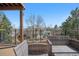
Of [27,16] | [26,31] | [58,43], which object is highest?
[27,16]

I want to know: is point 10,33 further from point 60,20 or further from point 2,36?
point 60,20

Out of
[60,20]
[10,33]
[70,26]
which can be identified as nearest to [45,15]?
[60,20]

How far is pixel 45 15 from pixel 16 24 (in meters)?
1.44

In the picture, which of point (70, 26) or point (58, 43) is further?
point (58, 43)

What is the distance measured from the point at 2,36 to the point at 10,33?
38cm

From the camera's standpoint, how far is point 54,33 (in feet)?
22.7

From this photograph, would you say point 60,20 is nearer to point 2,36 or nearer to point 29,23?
point 29,23

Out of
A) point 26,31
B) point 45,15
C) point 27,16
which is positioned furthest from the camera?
point 45,15

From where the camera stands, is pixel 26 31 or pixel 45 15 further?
pixel 45 15

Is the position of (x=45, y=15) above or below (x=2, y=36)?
above

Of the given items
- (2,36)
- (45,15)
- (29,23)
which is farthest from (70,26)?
(2,36)

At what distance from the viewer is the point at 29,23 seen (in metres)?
6.95

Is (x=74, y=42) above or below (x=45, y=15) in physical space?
below

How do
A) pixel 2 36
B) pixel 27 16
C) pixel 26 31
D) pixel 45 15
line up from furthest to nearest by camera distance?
1. pixel 45 15
2. pixel 27 16
3. pixel 26 31
4. pixel 2 36
